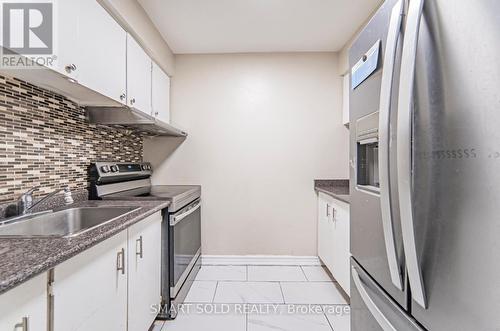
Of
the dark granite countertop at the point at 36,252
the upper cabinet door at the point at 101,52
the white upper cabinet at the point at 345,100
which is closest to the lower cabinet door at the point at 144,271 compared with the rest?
the dark granite countertop at the point at 36,252

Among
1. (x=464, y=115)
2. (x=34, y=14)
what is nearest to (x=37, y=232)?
(x=34, y=14)

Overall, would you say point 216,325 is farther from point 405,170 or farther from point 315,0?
point 315,0

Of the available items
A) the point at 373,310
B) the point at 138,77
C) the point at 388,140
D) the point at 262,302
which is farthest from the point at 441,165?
the point at 138,77

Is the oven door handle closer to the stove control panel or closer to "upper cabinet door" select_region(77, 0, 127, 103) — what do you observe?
the stove control panel

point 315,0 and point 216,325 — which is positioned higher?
point 315,0

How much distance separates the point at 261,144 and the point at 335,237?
1276mm

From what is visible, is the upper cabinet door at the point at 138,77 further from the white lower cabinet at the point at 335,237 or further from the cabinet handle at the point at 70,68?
the white lower cabinet at the point at 335,237

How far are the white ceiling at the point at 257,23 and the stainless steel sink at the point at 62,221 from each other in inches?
63.5

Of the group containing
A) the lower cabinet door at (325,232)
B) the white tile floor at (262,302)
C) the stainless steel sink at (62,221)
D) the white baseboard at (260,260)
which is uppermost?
the stainless steel sink at (62,221)

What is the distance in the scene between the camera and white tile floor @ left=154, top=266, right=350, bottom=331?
1.91 metres

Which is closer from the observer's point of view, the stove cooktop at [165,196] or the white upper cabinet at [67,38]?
the white upper cabinet at [67,38]

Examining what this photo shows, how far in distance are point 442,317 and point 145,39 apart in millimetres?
2446

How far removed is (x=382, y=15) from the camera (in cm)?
91

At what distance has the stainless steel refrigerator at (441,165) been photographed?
1.71ft
